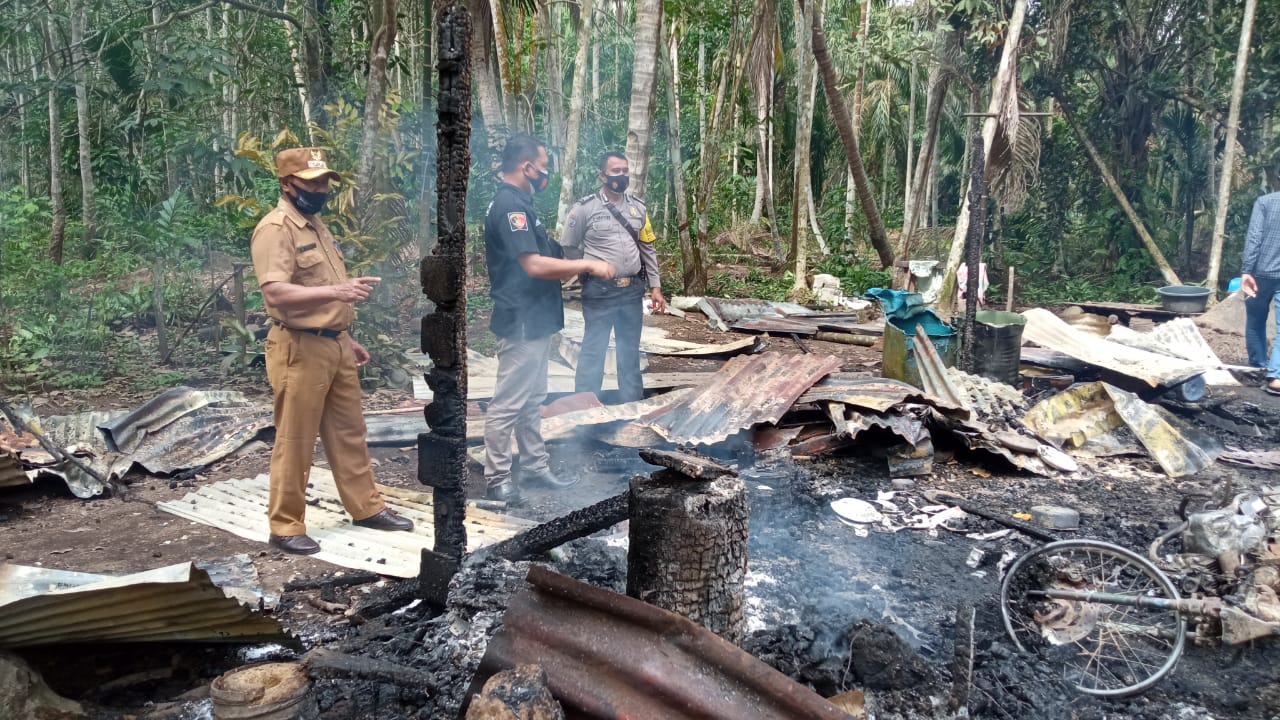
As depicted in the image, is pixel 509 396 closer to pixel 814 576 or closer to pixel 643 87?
pixel 814 576

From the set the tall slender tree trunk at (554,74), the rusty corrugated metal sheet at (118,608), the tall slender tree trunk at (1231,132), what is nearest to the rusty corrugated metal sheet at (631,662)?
the rusty corrugated metal sheet at (118,608)

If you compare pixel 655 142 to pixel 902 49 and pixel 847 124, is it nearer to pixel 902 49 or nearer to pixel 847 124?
pixel 902 49

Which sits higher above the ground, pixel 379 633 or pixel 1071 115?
pixel 1071 115

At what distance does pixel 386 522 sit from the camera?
468 cm

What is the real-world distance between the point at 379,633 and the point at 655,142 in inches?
705

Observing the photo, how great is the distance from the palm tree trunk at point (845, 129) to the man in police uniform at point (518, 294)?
22.5ft

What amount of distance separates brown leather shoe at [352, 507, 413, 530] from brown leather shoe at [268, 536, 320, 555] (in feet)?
1.24

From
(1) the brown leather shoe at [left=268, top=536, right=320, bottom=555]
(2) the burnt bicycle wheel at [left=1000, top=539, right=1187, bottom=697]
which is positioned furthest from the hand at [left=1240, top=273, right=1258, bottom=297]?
(1) the brown leather shoe at [left=268, top=536, right=320, bottom=555]

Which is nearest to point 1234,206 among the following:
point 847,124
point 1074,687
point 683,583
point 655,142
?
point 847,124

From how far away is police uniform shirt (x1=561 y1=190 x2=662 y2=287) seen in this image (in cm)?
627

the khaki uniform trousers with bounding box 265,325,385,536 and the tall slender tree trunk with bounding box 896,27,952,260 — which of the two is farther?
the tall slender tree trunk with bounding box 896,27,952,260

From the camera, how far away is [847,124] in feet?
38.7

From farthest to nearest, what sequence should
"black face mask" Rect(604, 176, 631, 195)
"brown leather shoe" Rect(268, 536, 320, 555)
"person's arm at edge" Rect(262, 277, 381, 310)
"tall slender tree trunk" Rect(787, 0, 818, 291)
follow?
"tall slender tree trunk" Rect(787, 0, 818, 291) → "black face mask" Rect(604, 176, 631, 195) → "brown leather shoe" Rect(268, 536, 320, 555) → "person's arm at edge" Rect(262, 277, 381, 310)

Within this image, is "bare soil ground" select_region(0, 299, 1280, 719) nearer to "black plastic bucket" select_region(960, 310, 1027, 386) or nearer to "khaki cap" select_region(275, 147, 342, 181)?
"black plastic bucket" select_region(960, 310, 1027, 386)
